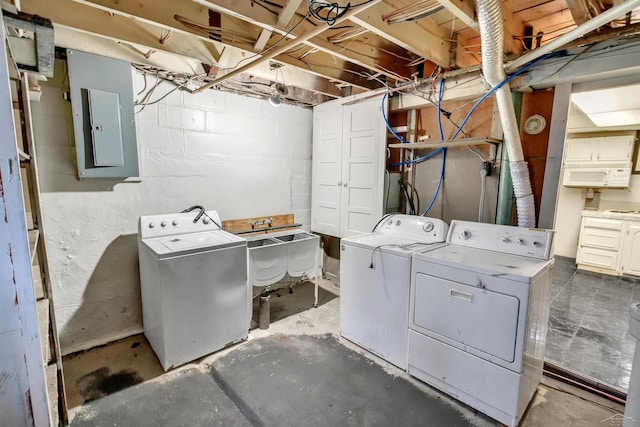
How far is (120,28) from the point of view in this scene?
1901mm

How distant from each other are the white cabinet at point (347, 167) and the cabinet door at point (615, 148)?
397 cm

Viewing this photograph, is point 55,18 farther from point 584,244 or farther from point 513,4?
point 584,244

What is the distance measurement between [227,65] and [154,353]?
91.2 inches

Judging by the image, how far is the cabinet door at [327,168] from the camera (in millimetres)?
3297

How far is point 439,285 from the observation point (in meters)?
1.88

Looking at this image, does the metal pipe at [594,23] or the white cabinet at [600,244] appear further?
the white cabinet at [600,244]

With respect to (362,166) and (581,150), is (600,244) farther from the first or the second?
(362,166)

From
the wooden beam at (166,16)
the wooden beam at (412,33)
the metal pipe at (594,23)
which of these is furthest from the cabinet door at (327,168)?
the metal pipe at (594,23)

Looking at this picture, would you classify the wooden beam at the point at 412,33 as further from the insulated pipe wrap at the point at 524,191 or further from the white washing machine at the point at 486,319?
the white washing machine at the point at 486,319

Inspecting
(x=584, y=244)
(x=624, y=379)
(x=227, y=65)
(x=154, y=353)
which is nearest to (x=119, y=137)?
(x=227, y=65)

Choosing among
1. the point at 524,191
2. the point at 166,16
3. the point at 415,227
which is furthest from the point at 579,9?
the point at 166,16

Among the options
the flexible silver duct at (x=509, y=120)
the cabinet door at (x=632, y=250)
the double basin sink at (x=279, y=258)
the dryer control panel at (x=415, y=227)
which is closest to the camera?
the flexible silver duct at (x=509, y=120)

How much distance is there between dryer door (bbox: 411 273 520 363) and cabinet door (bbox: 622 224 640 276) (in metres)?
3.95

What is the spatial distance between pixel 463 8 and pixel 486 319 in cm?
168
